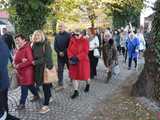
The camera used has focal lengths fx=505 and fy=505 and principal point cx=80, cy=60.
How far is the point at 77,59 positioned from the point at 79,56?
→ 0.32ft

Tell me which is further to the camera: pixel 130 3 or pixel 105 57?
pixel 130 3

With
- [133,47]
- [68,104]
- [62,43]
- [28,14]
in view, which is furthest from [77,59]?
[133,47]

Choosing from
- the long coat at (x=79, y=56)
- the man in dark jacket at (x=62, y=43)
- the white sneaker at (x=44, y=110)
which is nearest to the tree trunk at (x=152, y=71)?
the long coat at (x=79, y=56)

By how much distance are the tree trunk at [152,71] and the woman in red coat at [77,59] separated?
A: 4.92 ft

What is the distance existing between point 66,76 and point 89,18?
2087 centimetres

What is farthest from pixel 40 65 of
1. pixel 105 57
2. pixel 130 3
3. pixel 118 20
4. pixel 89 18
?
pixel 118 20

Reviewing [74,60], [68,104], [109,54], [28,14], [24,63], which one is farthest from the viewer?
[28,14]

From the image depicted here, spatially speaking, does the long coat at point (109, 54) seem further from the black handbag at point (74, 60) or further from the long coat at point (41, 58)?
the long coat at point (41, 58)

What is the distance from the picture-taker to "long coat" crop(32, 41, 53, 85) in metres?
11.0

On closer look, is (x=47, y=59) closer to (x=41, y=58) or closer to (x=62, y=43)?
(x=41, y=58)

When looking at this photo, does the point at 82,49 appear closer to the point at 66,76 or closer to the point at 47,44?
the point at 47,44

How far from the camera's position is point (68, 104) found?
38.7ft

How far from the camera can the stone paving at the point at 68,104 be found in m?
10.5

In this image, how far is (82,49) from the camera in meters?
12.9
